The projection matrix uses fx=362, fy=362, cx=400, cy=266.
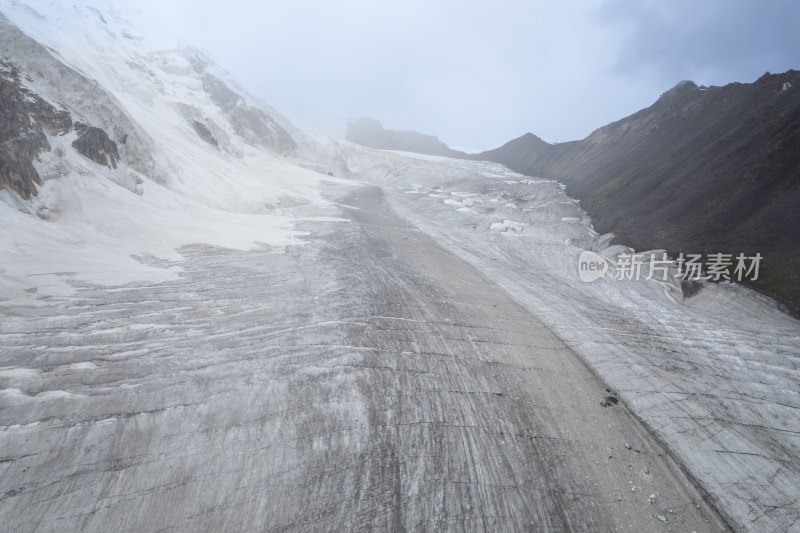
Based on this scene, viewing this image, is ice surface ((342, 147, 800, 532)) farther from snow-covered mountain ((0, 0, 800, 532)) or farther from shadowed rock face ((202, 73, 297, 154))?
shadowed rock face ((202, 73, 297, 154))

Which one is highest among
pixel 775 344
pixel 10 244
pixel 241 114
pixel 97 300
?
pixel 241 114

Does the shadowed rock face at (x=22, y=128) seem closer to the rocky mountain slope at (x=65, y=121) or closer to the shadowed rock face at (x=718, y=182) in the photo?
the rocky mountain slope at (x=65, y=121)

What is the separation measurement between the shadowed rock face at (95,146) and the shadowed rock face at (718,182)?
24571 millimetres

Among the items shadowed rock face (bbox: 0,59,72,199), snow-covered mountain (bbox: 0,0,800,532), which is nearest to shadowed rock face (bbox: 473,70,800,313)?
snow-covered mountain (bbox: 0,0,800,532)

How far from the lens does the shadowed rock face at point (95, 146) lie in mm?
15489

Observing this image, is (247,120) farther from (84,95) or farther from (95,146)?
(95,146)

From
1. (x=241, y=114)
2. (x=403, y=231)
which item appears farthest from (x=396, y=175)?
(x=403, y=231)

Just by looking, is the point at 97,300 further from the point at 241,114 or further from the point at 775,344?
the point at 241,114

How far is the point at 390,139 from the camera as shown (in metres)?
114

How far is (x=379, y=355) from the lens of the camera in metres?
7.73

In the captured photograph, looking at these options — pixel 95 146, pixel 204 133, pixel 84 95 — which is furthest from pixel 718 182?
pixel 204 133

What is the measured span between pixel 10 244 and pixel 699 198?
89.7 ft

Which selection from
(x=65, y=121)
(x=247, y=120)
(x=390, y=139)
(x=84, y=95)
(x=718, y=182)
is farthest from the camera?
(x=390, y=139)

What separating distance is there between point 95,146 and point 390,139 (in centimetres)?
10468
